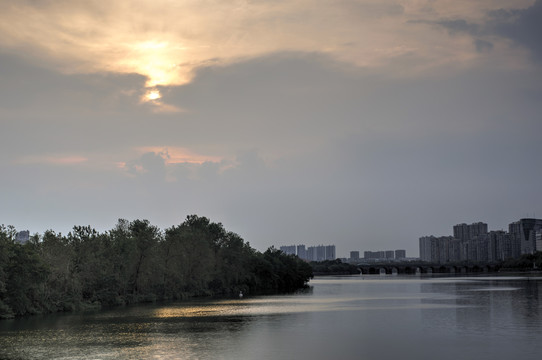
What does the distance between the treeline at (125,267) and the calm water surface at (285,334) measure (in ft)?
20.9

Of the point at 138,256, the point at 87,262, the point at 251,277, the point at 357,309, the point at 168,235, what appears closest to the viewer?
the point at 357,309

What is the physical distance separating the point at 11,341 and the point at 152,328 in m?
15.8

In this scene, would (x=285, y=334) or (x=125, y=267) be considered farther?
(x=125, y=267)

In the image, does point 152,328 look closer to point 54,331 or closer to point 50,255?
point 54,331

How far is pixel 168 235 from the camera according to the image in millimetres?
140000

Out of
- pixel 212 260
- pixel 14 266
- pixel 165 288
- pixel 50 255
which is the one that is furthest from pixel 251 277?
pixel 14 266

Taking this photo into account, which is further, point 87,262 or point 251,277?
point 251,277

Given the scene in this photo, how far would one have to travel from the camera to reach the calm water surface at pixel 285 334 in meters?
48.4

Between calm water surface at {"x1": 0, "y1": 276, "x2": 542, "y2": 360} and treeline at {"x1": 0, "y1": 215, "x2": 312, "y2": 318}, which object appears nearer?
calm water surface at {"x1": 0, "y1": 276, "x2": 542, "y2": 360}

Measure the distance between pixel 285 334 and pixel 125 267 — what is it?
63.3 meters

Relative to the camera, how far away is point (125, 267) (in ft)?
379

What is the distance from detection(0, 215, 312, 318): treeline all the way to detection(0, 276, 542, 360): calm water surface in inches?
250

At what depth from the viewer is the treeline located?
82.4m

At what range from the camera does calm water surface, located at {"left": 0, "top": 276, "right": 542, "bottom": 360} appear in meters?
48.4
